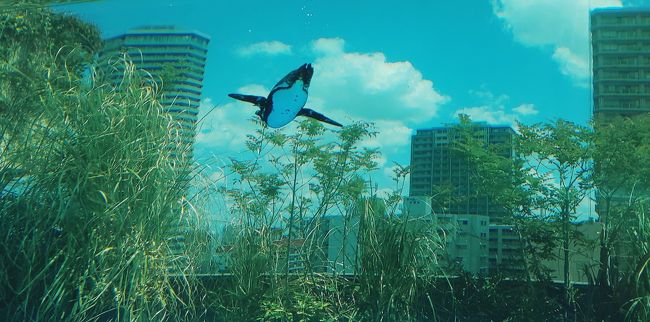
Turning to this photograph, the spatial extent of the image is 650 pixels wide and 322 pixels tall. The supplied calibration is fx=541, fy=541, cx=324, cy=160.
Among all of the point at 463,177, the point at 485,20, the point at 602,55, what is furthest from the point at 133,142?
the point at 602,55

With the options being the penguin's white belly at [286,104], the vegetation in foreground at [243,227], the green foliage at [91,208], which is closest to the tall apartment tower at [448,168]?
the vegetation in foreground at [243,227]

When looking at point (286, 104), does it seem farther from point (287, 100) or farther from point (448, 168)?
point (448, 168)

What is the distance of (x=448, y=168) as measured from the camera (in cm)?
391

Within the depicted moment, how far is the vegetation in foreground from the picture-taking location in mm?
2994

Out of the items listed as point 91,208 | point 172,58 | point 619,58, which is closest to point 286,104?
point 172,58

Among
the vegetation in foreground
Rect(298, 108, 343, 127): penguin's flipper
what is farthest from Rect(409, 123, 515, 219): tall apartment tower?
Rect(298, 108, 343, 127): penguin's flipper

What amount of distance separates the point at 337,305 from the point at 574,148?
182 cm

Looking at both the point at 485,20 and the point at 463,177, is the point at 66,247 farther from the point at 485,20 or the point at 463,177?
the point at 485,20

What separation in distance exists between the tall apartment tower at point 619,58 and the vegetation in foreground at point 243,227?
27 cm

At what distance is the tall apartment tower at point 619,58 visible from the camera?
3.66 m

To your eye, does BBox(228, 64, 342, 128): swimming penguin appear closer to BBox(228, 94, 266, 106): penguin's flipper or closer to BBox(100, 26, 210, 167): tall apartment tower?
BBox(228, 94, 266, 106): penguin's flipper

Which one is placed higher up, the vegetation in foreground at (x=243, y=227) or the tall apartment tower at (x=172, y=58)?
the tall apartment tower at (x=172, y=58)

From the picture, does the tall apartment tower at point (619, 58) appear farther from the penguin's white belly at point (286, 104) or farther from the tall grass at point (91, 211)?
→ the tall grass at point (91, 211)

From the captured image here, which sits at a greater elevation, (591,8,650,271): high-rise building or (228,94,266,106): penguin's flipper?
(591,8,650,271): high-rise building
